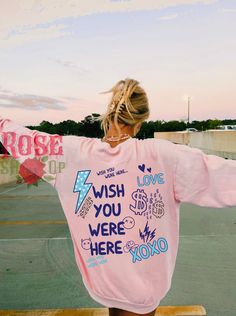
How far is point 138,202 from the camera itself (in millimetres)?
1591

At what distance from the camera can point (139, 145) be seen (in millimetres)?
1568

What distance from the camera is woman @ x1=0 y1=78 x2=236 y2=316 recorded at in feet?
5.14

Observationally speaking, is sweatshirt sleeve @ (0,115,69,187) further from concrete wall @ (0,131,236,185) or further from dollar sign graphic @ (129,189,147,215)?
concrete wall @ (0,131,236,185)

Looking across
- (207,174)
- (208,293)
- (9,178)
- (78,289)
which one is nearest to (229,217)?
(208,293)

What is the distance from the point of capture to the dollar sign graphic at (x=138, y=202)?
159 cm

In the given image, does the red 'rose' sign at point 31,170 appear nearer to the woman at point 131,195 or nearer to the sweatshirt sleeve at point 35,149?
the sweatshirt sleeve at point 35,149

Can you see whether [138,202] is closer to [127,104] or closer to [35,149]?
[127,104]

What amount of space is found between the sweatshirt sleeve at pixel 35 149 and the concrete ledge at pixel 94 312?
196 centimetres

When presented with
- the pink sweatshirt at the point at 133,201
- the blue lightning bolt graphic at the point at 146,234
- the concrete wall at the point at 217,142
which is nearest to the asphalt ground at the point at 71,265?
the pink sweatshirt at the point at 133,201

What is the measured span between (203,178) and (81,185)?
0.56 meters

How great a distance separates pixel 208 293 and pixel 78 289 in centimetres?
138

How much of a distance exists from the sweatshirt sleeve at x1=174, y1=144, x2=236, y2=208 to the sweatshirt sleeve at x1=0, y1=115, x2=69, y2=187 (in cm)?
55

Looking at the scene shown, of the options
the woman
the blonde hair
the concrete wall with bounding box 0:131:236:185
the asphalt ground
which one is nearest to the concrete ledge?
the asphalt ground

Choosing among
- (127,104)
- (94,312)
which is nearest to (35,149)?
(127,104)
